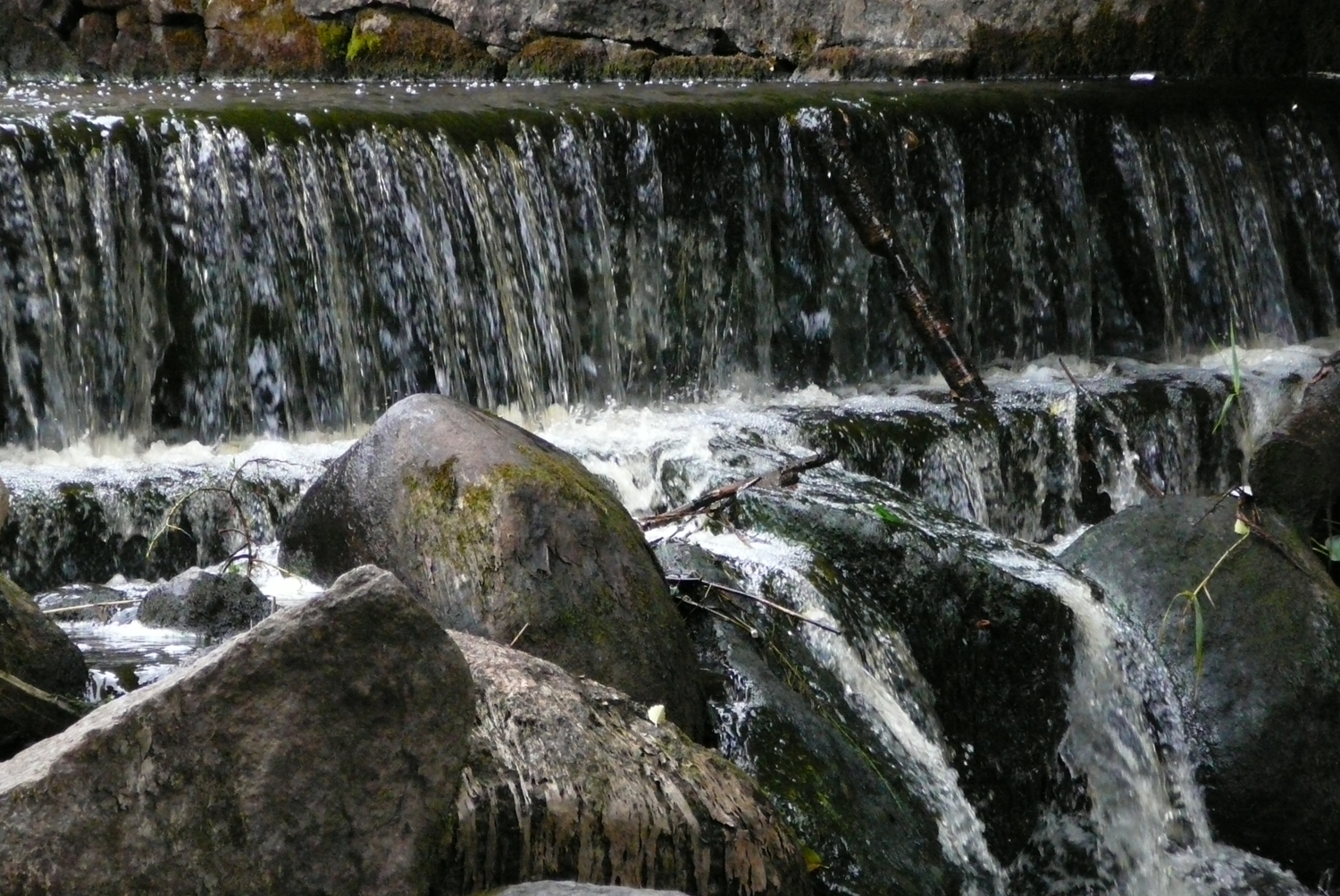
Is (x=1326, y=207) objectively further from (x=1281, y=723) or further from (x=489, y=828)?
(x=489, y=828)

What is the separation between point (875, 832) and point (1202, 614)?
177cm

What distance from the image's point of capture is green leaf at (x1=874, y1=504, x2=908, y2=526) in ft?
15.1

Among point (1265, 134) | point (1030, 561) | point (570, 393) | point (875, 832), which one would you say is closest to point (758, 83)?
point (1265, 134)

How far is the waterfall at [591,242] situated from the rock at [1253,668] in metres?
3.16

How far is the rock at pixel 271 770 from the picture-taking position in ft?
7.14

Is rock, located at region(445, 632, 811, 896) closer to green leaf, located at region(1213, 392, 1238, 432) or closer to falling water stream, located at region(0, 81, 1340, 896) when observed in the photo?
falling water stream, located at region(0, 81, 1340, 896)

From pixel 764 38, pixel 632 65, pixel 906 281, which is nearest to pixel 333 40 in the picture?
pixel 632 65

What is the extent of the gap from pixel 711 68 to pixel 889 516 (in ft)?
23.3

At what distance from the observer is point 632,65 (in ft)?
36.9

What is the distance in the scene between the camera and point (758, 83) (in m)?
10.7

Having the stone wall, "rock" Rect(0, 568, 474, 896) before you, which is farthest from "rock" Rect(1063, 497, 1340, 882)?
the stone wall

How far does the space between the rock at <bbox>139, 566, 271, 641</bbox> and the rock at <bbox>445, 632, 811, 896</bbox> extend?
1.17 meters

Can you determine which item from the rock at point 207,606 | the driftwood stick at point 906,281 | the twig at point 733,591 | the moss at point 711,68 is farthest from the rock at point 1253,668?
the moss at point 711,68

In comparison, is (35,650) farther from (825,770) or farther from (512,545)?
(825,770)
